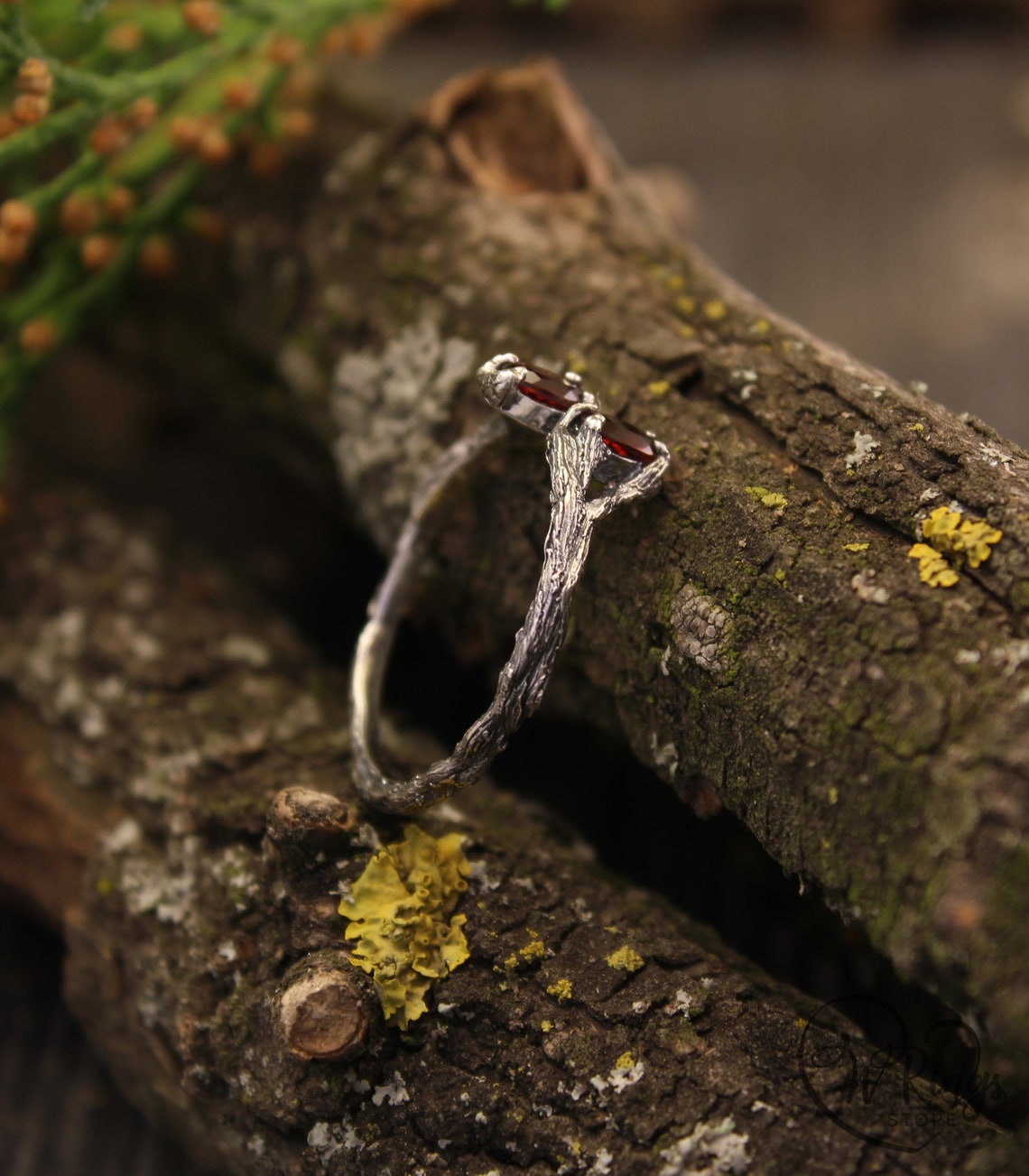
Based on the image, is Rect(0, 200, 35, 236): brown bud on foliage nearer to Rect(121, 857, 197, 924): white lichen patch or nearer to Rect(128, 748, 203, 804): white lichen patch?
Rect(128, 748, 203, 804): white lichen patch

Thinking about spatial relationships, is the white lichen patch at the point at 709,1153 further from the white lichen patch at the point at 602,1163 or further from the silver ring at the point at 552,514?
the silver ring at the point at 552,514

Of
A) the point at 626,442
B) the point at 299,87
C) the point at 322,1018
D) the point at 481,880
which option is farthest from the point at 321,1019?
the point at 299,87

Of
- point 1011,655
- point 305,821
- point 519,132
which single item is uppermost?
point 519,132

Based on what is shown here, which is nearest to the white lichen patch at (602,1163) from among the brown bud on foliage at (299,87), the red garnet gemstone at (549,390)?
the red garnet gemstone at (549,390)

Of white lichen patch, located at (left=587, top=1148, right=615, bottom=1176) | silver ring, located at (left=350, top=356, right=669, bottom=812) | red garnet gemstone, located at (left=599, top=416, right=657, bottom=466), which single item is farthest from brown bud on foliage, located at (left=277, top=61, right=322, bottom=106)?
white lichen patch, located at (left=587, top=1148, right=615, bottom=1176)

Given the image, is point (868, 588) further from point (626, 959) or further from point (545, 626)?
point (626, 959)

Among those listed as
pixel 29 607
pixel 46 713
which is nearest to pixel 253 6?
pixel 29 607

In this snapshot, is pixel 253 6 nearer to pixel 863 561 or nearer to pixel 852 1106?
pixel 863 561

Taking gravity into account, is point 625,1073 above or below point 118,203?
below
